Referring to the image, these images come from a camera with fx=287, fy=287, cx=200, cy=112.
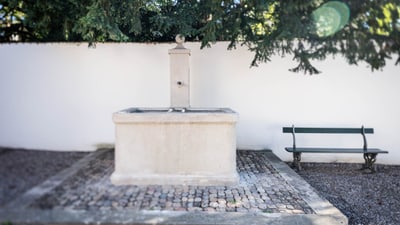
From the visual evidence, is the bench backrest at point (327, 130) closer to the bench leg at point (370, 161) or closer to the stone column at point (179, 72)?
the bench leg at point (370, 161)

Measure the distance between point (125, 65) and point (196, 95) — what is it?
1181 mm

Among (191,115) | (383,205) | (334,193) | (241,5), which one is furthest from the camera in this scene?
(334,193)

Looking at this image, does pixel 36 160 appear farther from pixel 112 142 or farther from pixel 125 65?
pixel 125 65

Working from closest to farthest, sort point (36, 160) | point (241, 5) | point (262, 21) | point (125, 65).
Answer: point (36, 160) < point (262, 21) < point (241, 5) < point (125, 65)

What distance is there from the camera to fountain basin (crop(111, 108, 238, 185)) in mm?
2311

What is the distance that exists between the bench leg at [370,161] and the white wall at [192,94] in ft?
0.36

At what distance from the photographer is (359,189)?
3.18 meters

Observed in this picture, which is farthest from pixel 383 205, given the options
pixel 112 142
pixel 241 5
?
pixel 112 142

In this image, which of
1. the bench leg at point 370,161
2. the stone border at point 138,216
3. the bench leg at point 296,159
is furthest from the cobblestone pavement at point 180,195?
the bench leg at point 370,161

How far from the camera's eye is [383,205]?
112 inches

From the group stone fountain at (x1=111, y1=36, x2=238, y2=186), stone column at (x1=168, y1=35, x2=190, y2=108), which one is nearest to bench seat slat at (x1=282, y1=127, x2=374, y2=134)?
stone fountain at (x1=111, y1=36, x2=238, y2=186)

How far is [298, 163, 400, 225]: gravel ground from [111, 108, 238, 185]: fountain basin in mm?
1117

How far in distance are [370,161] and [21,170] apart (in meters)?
3.93

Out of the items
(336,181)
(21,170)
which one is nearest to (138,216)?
(21,170)
